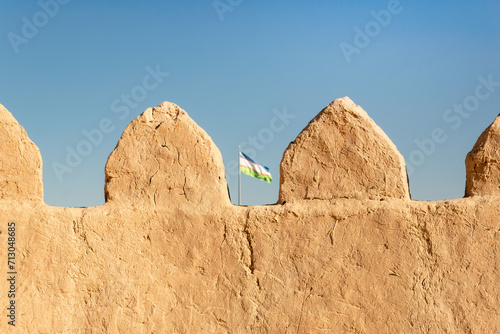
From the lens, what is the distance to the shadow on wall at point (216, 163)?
15.4 ft

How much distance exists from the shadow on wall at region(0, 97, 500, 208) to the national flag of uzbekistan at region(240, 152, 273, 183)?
585 cm

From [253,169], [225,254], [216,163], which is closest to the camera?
[225,254]

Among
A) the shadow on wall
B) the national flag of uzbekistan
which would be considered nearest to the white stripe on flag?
the national flag of uzbekistan

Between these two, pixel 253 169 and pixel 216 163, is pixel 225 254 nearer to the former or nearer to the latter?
pixel 216 163

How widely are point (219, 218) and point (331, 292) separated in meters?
1.05

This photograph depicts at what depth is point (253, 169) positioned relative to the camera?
36.8 ft

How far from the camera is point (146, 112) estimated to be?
5.14 metres

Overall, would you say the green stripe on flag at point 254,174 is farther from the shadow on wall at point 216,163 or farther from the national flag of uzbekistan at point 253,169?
the shadow on wall at point 216,163

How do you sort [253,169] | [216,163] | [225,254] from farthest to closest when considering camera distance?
[253,169], [216,163], [225,254]

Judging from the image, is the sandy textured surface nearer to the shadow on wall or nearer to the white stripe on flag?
the shadow on wall

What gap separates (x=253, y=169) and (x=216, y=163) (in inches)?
246

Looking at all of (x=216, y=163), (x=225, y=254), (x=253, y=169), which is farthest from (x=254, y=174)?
(x=225, y=254)

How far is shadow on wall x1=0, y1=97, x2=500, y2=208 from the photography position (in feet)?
15.4

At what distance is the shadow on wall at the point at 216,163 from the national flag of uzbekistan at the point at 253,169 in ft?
19.2
